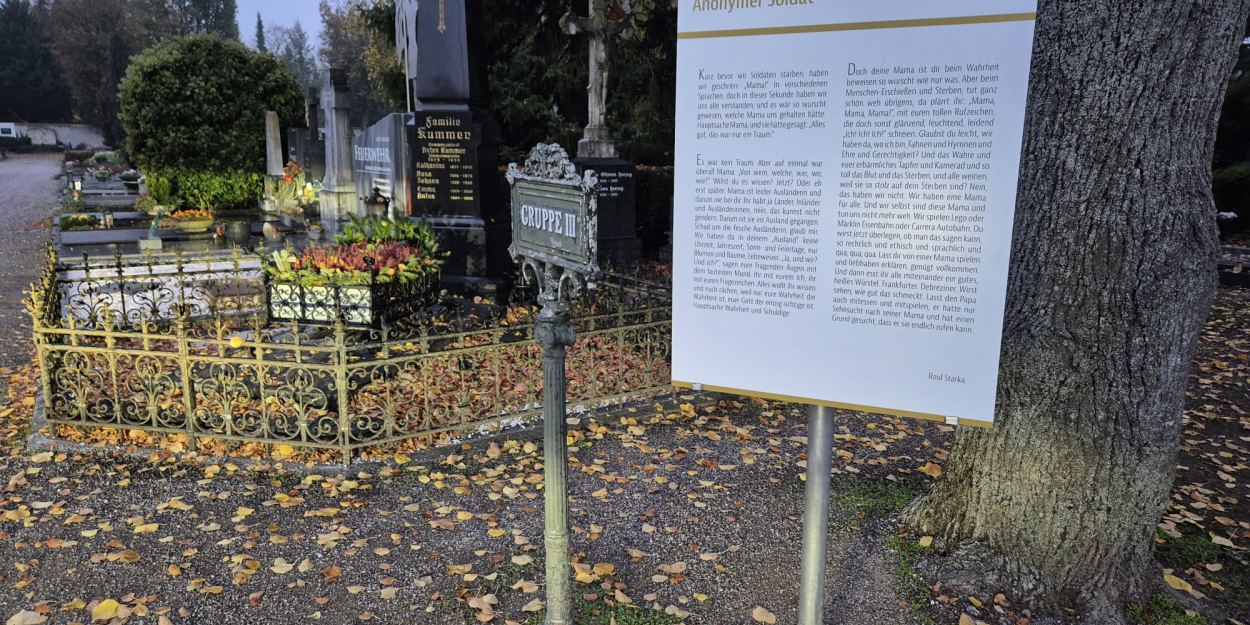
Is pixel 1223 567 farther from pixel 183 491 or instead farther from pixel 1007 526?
pixel 183 491

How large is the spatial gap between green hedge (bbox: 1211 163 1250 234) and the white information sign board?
18.6 meters

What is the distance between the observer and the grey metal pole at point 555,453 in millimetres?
2963

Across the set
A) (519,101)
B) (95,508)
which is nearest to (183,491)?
(95,508)

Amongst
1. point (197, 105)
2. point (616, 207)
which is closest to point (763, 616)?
point (616, 207)

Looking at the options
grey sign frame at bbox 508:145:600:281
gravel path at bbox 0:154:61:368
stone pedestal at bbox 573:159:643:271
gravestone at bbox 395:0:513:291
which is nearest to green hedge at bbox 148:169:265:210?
gravel path at bbox 0:154:61:368

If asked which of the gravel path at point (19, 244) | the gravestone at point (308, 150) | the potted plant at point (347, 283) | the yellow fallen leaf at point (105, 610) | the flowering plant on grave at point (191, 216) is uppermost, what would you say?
the gravestone at point (308, 150)

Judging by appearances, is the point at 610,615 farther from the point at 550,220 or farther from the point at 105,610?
the point at 105,610

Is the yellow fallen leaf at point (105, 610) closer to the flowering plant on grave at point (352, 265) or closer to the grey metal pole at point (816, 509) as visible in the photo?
the flowering plant on grave at point (352, 265)

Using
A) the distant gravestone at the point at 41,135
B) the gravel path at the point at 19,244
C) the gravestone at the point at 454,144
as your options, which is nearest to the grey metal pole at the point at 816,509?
the gravestone at the point at 454,144

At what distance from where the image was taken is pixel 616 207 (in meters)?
14.3

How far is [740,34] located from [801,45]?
0.70 ft

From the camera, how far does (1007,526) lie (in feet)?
12.1

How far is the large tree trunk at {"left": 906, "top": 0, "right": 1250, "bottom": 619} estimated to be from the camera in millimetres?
3117

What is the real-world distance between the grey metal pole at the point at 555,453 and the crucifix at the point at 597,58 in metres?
12.0
